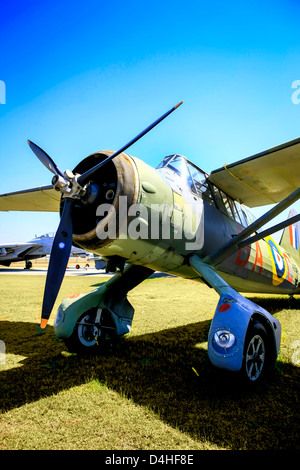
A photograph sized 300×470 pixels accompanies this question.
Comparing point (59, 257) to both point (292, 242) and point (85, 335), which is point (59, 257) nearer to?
point (85, 335)

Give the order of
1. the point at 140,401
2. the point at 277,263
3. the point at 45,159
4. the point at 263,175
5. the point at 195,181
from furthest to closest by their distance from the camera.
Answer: the point at 277,263
the point at 263,175
the point at 195,181
the point at 45,159
the point at 140,401

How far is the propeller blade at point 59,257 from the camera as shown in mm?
3432

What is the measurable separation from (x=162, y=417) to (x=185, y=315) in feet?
20.0

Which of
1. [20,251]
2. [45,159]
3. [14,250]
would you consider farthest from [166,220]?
[20,251]

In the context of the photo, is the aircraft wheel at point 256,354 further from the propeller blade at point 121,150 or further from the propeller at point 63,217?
the propeller blade at point 121,150

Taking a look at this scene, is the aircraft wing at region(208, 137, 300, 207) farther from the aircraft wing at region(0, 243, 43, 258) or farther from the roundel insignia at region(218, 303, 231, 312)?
the aircraft wing at region(0, 243, 43, 258)

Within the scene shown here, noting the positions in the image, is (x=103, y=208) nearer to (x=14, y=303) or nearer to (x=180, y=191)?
(x=180, y=191)

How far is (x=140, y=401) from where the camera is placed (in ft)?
10.0

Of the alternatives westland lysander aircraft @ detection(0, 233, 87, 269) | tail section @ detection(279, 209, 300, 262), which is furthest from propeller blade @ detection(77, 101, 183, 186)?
westland lysander aircraft @ detection(0, 233, 87, 269)

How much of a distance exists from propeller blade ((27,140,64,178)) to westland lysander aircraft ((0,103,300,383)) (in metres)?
0.01

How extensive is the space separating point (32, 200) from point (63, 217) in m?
3.82

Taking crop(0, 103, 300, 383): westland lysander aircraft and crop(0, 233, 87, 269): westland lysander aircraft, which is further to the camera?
crop(0, 233, 87, 269): westland lysander aircraft

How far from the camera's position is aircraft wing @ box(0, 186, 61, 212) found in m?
6.36
